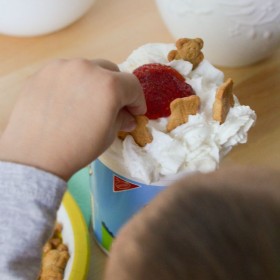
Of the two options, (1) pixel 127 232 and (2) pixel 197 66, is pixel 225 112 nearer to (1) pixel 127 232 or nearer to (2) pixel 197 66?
(2) pixel 197 66

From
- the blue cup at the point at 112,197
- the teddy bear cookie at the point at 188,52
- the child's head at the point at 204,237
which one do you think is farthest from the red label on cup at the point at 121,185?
the child's head at the point at 204,237

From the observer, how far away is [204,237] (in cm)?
25

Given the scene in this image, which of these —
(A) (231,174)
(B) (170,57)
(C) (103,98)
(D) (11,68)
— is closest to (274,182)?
(A) (231,174)

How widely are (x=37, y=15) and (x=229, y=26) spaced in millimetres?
222

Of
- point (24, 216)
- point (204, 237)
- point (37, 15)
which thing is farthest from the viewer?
point (37, 15)

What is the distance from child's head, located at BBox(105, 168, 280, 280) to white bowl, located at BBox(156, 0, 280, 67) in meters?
0.39

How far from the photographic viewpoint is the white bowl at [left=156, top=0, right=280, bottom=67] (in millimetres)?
612

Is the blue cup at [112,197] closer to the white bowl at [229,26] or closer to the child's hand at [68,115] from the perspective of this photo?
the child's hand at [68,115]

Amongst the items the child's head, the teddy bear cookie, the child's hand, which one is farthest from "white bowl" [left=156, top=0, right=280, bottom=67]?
the child's head

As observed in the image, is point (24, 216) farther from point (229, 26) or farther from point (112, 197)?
point (229, 26)

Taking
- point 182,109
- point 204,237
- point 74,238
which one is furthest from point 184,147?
point 204,237

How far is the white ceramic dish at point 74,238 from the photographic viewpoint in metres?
0.55

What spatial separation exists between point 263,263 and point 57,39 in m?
0.54

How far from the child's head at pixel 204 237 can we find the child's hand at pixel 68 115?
8.6 inches
